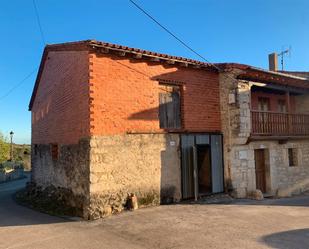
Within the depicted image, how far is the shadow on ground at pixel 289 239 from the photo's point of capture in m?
5.96

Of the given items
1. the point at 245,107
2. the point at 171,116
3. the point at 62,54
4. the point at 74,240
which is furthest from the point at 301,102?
the point at 74,240

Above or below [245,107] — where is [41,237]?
below

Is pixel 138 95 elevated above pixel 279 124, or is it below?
above

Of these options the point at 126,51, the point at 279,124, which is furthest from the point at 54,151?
the point at 279,124

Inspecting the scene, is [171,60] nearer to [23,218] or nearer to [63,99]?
[63,99]

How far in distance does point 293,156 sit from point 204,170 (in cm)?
551

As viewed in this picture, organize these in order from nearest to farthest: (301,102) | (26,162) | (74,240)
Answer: (74,240) < (301,102) < (26,162)

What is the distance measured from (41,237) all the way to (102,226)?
4.99 ft

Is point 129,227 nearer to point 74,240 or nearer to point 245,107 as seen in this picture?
point 74,240

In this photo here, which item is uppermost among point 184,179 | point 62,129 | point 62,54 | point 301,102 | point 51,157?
point 62,54

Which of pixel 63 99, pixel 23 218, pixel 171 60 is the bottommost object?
pixel 23 218

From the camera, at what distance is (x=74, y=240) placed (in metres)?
6.92

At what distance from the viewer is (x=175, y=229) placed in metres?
7.38

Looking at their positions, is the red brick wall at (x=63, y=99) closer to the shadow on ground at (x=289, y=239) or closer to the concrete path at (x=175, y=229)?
the concrete path at (x=175, y=229)
